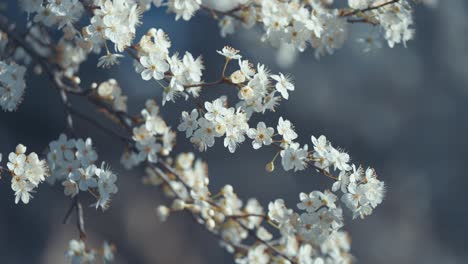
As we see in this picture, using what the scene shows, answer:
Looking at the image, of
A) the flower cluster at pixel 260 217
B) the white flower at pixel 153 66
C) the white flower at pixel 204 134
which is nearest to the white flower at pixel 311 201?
the flower cluster at pixel 260 217

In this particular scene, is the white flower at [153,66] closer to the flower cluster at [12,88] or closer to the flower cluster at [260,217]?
the flower cluster at [12,88]

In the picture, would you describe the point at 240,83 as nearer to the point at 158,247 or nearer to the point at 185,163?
the point at 185,163

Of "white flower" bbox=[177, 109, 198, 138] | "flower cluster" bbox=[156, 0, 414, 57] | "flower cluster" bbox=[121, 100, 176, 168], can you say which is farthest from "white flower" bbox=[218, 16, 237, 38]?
"white flower" bbox=[177, 109, 198, 138]

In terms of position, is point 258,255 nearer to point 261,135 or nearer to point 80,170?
point 261,135

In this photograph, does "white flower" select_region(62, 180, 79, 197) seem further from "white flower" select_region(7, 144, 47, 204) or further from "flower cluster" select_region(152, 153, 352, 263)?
"flower cluster" select_region(152, 153, 352, 263)

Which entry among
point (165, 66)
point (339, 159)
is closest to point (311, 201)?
point (339, 159)
